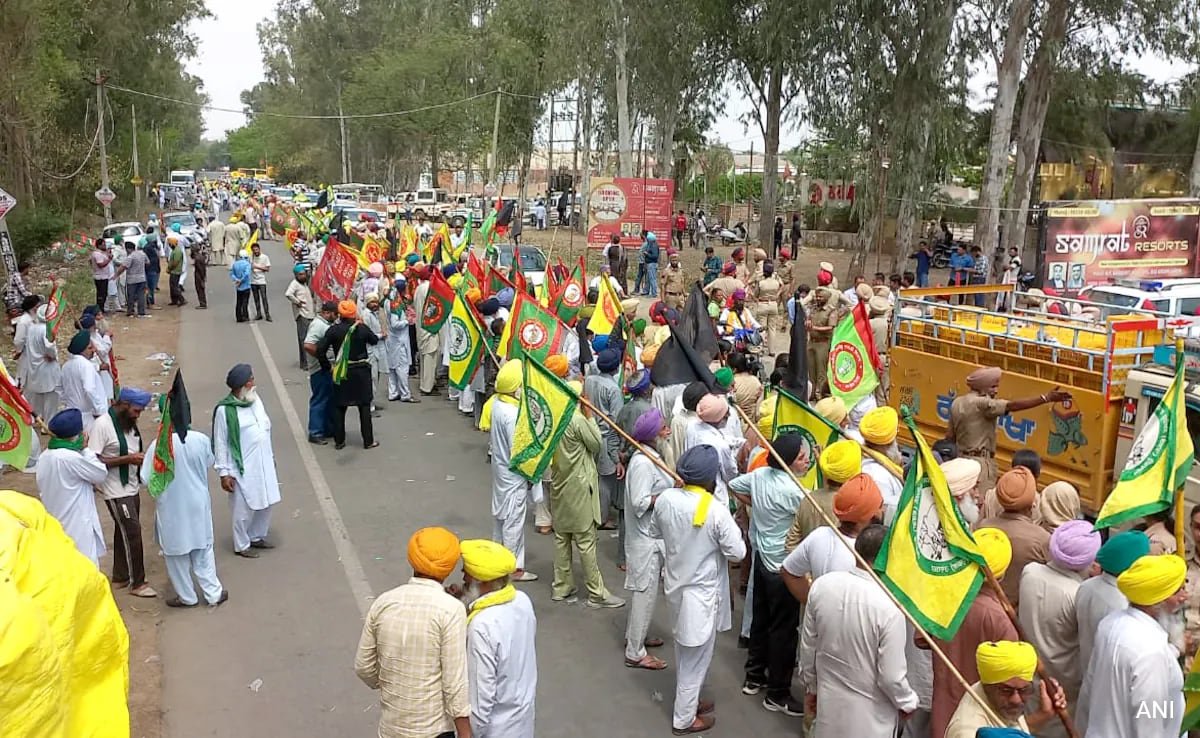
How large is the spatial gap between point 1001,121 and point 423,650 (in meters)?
20.7

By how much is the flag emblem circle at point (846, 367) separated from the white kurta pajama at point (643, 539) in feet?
9.38

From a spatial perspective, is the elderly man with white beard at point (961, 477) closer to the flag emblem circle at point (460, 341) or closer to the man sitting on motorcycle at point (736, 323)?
the flag emblem circle at point (460, 341)

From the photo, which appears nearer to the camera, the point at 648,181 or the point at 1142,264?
the point at 1142,264

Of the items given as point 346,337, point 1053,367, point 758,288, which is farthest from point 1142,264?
point 346,337

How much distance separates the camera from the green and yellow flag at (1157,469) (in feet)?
16.8

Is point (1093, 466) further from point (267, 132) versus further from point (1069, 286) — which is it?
point (267, 132)

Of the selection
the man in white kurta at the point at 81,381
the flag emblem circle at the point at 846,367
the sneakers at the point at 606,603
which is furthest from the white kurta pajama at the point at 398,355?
the sneakers at the point at 606,603

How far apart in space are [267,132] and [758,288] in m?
80.2

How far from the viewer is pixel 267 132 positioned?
86500 mm

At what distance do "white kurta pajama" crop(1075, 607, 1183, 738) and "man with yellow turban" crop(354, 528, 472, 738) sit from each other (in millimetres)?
2587

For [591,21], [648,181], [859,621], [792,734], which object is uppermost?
[591,21]

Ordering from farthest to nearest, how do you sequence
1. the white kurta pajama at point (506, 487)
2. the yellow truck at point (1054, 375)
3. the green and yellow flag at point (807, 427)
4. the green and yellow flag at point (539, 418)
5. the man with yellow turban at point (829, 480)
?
the yellow truck at point (1054, 375)
the white kurta pajama at point (506, 487)
the green and yellow flag at point (539, 418)
the green and yellow flag at point (807, 427)
the man with yellow turban at point (829, 480)

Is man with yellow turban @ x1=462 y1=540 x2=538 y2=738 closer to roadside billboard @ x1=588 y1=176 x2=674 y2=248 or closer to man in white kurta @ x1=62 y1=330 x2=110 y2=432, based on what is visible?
man in white kurta @ x1=62 y1=330 x2=110 y2=432

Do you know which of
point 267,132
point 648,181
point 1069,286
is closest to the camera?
point 1069,286
